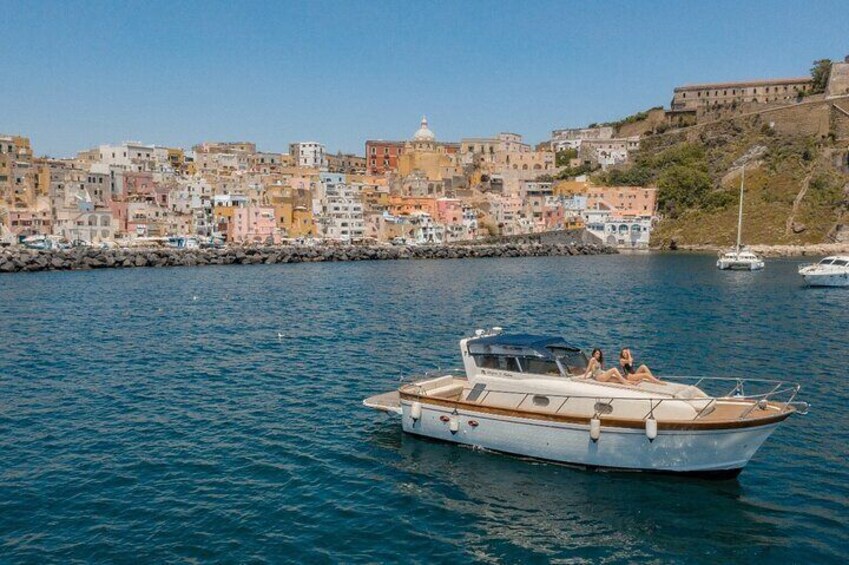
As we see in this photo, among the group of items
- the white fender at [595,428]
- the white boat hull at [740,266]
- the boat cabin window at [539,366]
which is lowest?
the white fender at [595,428]

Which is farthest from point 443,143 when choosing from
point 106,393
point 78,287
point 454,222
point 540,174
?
point 106,393

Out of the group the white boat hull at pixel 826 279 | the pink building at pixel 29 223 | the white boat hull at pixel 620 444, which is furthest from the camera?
the pink building at pixel 29 223

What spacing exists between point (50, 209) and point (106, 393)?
306 ft

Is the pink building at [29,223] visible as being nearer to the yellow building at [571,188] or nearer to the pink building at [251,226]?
the pink building at [251,226]

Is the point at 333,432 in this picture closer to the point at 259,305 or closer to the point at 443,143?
the point at 259,305

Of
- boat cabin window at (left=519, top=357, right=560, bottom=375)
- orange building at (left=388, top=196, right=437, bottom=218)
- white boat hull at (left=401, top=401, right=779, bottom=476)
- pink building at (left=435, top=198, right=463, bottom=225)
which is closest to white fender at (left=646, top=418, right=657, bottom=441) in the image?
white boat hull at (left=401, top=401, right=779, bottom=476)

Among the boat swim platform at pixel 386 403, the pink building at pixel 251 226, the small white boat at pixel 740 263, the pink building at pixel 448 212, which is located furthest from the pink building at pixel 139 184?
the boat swim platform at pixel 386 403

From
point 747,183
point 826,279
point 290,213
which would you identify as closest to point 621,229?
point 747,183

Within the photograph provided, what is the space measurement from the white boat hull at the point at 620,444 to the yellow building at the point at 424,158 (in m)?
129

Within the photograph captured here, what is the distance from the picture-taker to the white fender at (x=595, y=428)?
1573 centimetres

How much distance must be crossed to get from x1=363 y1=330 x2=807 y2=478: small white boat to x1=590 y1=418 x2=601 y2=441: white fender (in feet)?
0.08

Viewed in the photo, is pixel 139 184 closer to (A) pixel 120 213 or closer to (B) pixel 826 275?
(A) pixel 120 213

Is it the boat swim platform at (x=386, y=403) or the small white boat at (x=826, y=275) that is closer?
the boat swim platform at (x=386, y=403)

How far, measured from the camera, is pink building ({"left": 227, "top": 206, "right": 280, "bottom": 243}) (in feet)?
355
